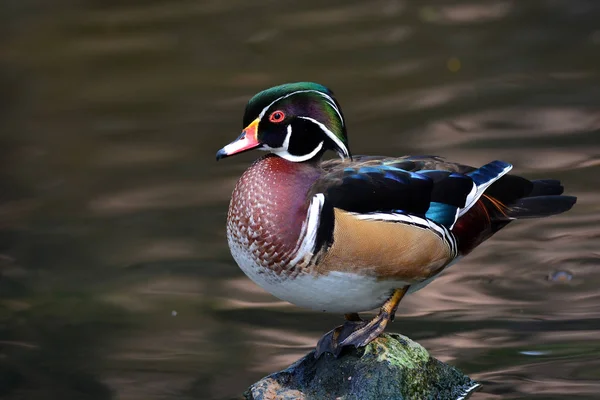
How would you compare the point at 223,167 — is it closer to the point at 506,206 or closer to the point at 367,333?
the point at 506,206

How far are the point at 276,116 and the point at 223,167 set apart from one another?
3.57 metres

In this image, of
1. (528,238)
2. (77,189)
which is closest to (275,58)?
(77,189)

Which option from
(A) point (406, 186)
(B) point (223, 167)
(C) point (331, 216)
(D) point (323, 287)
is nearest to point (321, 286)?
(D) point (323, 287)

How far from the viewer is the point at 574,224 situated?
21.8 ft

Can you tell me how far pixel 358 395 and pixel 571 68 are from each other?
542cm

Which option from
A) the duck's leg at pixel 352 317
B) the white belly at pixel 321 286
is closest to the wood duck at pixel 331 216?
the white belly at pixel 321 286

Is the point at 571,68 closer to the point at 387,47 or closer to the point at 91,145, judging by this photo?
the point at 387,47

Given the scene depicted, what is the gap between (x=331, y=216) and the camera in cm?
428

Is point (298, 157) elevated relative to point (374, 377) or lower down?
elevated

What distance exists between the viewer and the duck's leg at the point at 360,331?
4.41m

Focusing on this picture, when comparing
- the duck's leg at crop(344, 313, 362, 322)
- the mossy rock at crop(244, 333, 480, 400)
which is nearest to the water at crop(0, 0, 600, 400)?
the mossy rock at crop(244, 333, 480, 400)

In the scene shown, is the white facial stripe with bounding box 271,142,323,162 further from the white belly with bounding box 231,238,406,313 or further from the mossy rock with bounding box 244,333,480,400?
the mossy rock with bounding box 244,333,480,400

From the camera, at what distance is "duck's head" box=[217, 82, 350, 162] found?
4.29 metres

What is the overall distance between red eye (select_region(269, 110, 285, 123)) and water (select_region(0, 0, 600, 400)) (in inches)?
54.9
